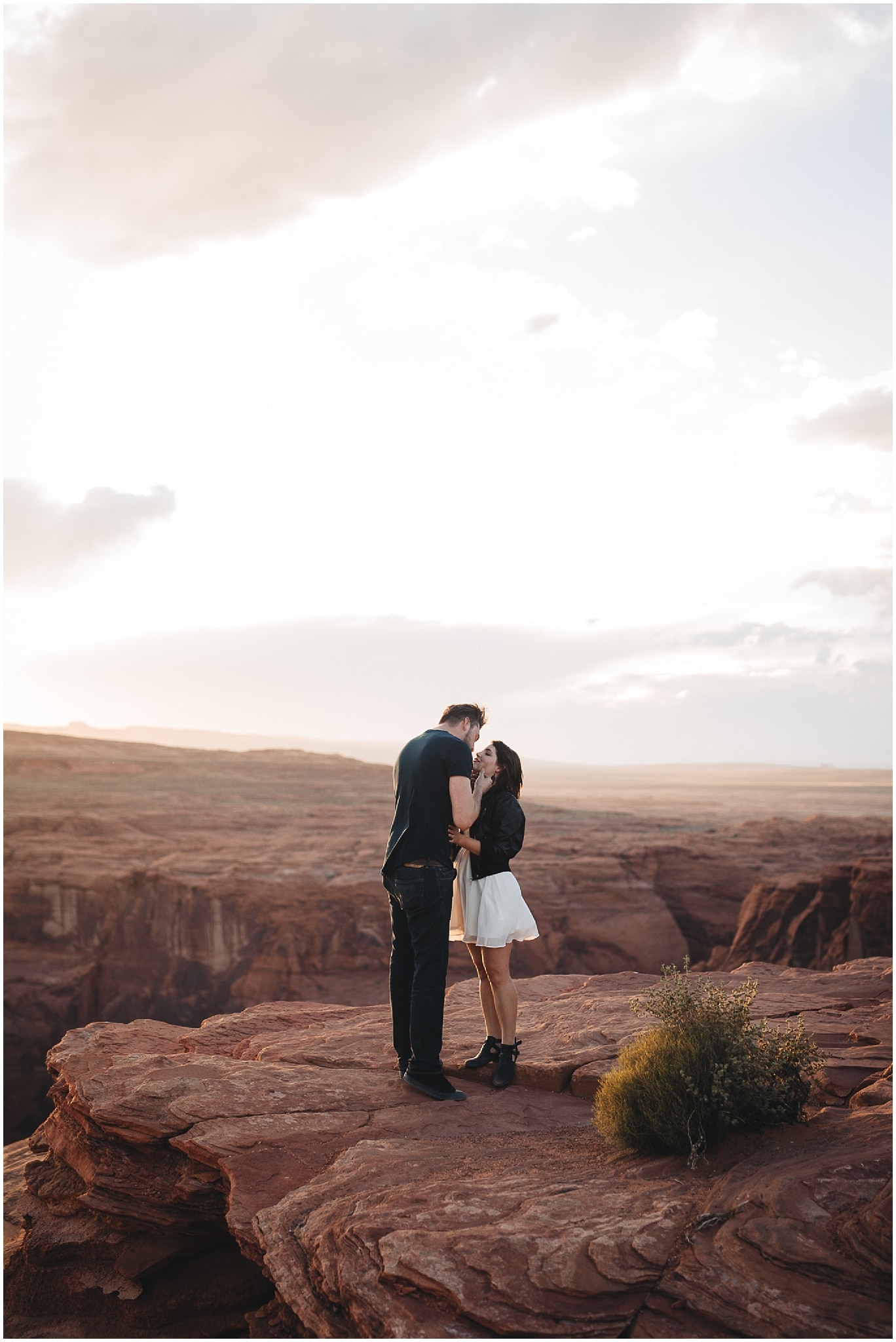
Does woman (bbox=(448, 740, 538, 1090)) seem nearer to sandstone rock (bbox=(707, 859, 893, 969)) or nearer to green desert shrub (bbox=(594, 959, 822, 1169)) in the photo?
green desert shrub (bbox=(594, 959, 822, 1169))

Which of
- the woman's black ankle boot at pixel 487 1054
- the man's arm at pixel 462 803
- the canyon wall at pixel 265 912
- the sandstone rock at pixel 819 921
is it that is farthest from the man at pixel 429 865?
the canyon wall at pixel 265 912

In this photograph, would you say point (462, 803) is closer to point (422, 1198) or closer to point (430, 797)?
point (430, 797)

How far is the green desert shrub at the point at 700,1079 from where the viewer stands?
4738mm

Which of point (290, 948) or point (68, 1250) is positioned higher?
point (68, 1250)

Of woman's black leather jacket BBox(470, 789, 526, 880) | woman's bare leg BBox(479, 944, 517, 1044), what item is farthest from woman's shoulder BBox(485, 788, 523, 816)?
woman's bare leg BBox(479, 944, 517, 1044)

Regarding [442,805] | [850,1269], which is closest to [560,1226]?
[850,1269]

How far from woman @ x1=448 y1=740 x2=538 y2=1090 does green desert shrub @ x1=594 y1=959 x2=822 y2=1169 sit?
103 cm

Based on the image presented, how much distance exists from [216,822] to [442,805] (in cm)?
2618

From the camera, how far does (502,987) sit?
6.11m

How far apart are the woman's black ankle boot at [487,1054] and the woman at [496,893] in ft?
0.07

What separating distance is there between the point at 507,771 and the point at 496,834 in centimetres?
47

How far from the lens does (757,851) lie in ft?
83.5

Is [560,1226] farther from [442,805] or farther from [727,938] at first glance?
[727,938]

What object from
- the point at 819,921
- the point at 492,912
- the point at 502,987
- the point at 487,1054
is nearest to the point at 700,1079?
the point at 502,987
